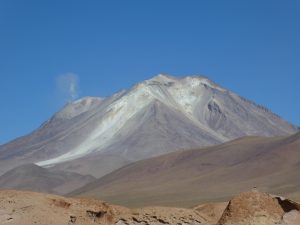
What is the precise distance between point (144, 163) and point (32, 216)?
6838 inches

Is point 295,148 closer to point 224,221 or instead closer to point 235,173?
point 235,173

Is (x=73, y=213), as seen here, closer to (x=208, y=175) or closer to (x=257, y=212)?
(x=257, y=212)

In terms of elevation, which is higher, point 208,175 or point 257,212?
point 208,175

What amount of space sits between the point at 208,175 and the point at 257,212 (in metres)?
144

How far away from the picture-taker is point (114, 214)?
545 inches

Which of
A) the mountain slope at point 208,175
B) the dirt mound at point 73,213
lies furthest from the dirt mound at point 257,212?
the mountain slope at point 208,175

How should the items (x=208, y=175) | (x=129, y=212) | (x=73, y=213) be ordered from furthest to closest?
(x=208, y=175) < (x=129, y=212) < (x=73, y=213)

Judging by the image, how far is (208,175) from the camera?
155 m

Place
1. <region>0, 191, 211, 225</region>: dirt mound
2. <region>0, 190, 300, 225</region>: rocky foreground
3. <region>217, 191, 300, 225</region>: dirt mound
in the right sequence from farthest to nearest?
<region>0, 191, 211, 225</region>: dirt mound < <region>0, 190, 300, 225</region>: rocky foreground < <region>217, 191, 300, 225</region>: dirt mound

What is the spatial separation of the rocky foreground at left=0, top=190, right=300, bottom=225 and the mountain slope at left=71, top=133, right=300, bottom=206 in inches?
3912

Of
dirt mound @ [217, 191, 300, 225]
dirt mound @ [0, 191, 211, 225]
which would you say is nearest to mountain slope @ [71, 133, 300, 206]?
dirt mound @ [0, 191, 211, 225]

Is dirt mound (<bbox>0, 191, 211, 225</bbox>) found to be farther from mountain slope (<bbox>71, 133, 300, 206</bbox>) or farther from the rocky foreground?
mountain slope (<bbox>71, 133, 300, 206</bbox>)

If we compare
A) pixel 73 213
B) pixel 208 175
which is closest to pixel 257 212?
pixel 73 213

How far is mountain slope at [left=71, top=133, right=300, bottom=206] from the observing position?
423ft
